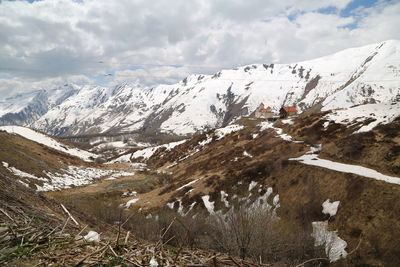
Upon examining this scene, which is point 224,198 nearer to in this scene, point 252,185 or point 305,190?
point 252,185

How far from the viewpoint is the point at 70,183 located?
260ft

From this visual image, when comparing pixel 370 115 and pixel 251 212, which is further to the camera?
pixel 370 115

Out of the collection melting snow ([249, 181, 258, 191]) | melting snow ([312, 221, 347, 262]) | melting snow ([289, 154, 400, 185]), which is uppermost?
melting snow ([289, 154, 400, 185])

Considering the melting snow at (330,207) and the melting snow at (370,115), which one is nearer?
the melting snow at (330,207)

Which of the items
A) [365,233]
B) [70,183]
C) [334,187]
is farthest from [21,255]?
[70,183]

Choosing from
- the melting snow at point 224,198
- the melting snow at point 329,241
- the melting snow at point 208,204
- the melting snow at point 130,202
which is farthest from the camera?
the melting snow at point 130,202

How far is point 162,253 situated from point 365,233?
99.4ft

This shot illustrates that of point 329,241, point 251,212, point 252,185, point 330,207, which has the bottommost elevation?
point 252,185

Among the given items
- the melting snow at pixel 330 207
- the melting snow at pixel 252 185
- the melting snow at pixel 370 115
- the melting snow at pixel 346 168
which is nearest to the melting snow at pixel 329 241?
the melting snow at pixel 330 207

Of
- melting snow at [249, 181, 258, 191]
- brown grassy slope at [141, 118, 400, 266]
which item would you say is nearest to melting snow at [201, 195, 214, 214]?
brown grassy slope at [141, 118, 400, 266]

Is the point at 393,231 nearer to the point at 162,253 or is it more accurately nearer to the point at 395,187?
the point at 395,187

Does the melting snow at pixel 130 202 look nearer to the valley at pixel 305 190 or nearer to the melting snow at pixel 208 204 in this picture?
the valley at pixel 305 190

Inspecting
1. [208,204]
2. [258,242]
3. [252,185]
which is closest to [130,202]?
[208,204]

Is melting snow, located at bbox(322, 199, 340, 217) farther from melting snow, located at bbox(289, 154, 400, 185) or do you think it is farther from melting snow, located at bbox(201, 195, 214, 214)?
melting snow, located at bbox(201, 195, 214, 214)
